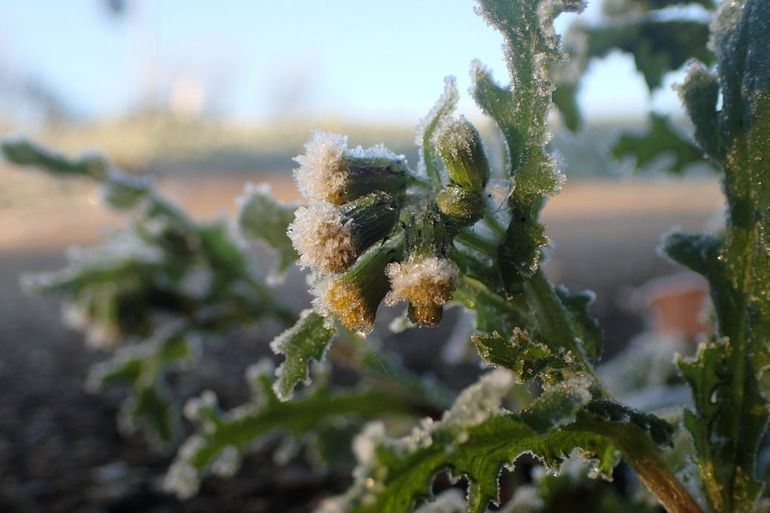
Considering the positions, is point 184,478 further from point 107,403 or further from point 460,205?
A: point 107,403

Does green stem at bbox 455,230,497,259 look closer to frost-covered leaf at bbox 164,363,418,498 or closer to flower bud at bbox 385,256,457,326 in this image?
flower bud at bbox 385,256,457,326

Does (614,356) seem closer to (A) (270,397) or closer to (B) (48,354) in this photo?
(A) (270,397)

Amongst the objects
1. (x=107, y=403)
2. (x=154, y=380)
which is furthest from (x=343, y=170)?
(x=107, y=403)

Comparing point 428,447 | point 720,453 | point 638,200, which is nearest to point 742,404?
point 720,453

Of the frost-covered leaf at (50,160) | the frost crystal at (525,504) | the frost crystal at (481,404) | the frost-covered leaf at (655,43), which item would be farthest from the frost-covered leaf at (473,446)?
the frost-covered leaf at (50,160)

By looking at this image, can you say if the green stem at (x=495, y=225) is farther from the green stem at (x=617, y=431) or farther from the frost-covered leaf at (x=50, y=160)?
the frost-covered leaf at (x=50, y=160)

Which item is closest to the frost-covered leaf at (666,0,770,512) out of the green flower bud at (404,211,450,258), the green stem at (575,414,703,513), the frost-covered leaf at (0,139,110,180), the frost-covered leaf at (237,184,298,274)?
the green stem at (575,414,703,513)
